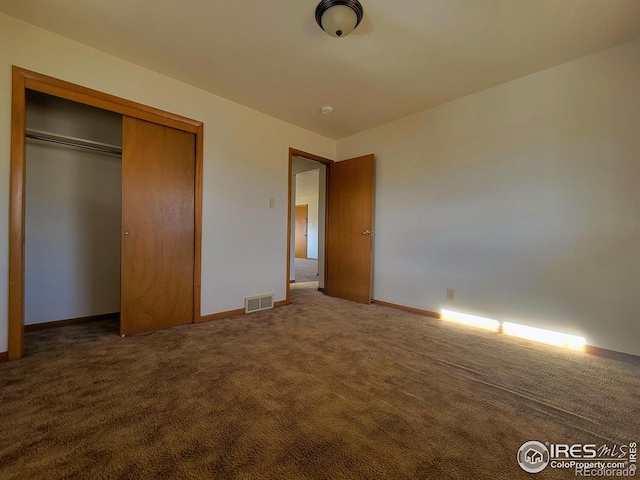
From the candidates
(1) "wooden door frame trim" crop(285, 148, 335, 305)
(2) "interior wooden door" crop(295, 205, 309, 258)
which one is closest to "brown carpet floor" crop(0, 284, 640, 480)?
(1) "wooden door frame trim" crop(285, 148, 335, 305)

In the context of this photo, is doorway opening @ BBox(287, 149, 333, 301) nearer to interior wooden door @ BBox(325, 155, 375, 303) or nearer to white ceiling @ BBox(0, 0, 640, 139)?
interior wooden door @ BBox(325, 155, 375, 303)

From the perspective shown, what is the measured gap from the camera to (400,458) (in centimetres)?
108

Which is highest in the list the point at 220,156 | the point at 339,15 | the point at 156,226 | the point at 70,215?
the point at 339,15

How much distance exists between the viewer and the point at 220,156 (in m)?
2.89

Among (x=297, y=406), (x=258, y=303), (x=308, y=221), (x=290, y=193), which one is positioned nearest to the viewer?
(x=297, y=406)

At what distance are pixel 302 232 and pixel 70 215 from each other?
811 cm

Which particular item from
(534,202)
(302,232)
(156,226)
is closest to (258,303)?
(156,226)

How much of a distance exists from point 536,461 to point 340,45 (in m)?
2.74

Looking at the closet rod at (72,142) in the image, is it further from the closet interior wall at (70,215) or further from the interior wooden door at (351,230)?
the interior wooden door at (351,230)

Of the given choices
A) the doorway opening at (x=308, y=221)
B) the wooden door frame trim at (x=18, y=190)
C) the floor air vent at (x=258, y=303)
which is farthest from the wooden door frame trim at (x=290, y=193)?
the wooden door frame trim at (x=18, y=190)

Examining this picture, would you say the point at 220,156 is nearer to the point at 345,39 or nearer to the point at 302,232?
the point at 345,39

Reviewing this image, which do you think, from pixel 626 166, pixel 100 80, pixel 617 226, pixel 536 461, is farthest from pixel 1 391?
pixel 626 166

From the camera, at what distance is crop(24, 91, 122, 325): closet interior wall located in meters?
2.49

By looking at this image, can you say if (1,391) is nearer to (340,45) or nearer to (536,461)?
(536,461)
